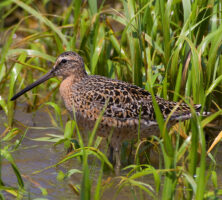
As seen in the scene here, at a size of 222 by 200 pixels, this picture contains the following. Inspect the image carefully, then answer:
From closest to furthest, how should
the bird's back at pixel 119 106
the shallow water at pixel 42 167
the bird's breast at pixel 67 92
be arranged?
the shallow water at pixel 42 167 → the bird's back at pixel 119 106 → the bird's breast at pixel 67 92

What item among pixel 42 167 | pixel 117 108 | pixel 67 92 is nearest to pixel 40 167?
pixel 42 167

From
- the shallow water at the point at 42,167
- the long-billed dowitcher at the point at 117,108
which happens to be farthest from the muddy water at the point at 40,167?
the long-billed dowitcher at the point at 117,108

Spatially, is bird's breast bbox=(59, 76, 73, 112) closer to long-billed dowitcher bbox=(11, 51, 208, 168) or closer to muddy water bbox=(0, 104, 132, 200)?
long-billed dowitcher bbox=(11, 51, 208, 168)

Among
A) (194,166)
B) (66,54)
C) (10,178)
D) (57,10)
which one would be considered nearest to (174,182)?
(194,166)

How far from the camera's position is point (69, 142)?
3842 millimetres

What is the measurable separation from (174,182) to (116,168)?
119 cm

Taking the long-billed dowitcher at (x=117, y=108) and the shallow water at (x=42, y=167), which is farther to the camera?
the long-billed dowitcher at (x=117, y=108)

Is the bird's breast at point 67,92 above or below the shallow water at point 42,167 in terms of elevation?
above

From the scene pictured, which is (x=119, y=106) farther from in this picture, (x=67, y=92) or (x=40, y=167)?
(x=40, y=167)

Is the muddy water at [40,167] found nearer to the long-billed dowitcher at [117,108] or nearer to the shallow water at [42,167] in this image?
the shallow water at [42,167]

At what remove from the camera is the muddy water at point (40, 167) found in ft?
10.8

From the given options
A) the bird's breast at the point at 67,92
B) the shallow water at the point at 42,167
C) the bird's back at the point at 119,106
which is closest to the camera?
the shallow water at the point at 42,167

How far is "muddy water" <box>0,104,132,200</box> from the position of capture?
329 centimetres

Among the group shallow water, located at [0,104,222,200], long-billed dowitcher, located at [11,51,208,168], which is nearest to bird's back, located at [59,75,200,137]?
long-billed dowitcher, located at [11,51,208,168]
